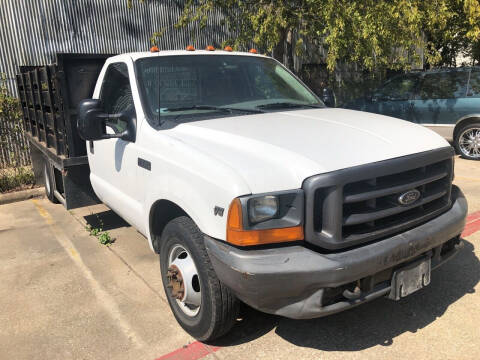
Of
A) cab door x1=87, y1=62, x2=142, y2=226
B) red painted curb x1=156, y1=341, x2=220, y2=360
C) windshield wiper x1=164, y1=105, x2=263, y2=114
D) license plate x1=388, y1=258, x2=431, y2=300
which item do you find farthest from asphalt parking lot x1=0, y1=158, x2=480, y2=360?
windshield wiper x1=164, y1=105, x2=263, y2=114

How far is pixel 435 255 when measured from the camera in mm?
2883

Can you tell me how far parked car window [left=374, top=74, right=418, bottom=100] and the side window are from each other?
276 inches

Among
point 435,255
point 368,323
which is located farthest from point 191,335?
point 435,255

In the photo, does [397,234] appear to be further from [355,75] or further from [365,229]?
[355,75]

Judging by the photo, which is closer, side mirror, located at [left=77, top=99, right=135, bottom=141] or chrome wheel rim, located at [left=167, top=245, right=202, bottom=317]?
chrome wheel rim, located at [left=167, top=245, right=202, bottom=317]

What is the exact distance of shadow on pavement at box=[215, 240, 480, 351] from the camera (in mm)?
2949

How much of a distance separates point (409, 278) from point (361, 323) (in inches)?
27.1

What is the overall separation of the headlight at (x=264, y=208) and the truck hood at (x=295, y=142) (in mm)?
51

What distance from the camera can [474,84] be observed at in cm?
837

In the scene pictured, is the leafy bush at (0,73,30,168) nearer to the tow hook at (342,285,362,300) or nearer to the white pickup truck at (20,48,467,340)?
the white pickup truck at (20,48,467,340)

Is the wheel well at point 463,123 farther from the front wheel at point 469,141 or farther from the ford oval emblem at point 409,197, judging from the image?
the ford oval emblem at point 409,197

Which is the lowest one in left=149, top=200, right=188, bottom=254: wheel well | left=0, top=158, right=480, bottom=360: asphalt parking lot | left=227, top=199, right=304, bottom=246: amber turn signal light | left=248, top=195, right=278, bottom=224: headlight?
left=0, top=158, right=480, bottom=360: asphalt parking lot

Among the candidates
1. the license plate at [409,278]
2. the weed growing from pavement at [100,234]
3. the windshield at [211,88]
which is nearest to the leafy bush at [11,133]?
the weed growing from pavement at [100,234]

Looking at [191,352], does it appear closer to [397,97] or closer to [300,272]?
[300,272]
